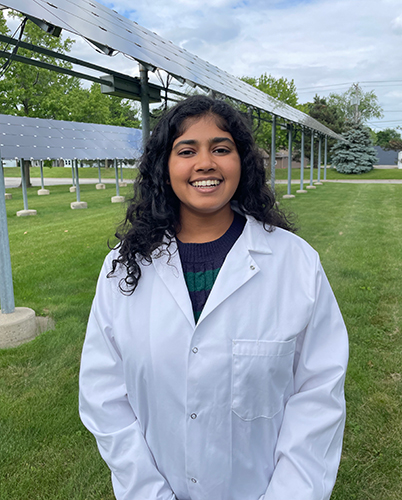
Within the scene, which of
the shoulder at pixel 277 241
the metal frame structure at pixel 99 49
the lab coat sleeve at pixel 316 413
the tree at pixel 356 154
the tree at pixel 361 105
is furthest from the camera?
the tree at pixel 361 105

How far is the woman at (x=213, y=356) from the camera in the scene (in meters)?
1.46

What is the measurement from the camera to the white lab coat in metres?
1.45

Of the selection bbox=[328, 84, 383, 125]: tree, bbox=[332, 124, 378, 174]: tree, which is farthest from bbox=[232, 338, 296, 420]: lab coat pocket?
bbox=[328, 84, 383, 125]: tree

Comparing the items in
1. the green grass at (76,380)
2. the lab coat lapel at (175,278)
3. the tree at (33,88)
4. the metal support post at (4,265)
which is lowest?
the green grass at (76,380)

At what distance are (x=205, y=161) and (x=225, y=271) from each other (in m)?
0.42

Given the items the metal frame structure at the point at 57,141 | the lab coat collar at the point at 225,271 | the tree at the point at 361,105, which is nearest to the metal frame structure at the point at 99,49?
the lab coat collar at the point at 225,271

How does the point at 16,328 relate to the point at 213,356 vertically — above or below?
below

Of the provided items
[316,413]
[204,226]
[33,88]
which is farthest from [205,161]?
[33,88]

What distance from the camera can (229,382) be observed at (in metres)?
1.46

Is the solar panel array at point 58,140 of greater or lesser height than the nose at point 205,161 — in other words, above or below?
above

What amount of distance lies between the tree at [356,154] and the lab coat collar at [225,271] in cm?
4029

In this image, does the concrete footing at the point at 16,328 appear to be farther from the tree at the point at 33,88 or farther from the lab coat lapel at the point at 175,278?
the tree at the point at 33,88

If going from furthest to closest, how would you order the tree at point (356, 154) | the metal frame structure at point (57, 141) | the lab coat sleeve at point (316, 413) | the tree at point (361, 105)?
the tree at point (361, 105) < the tree at point (356, 154) < the metal frame structure at point (57, 141) < the lab coat sleeve at point (316, 413)

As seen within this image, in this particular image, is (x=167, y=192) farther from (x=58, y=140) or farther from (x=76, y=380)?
(x=58, y=140)
